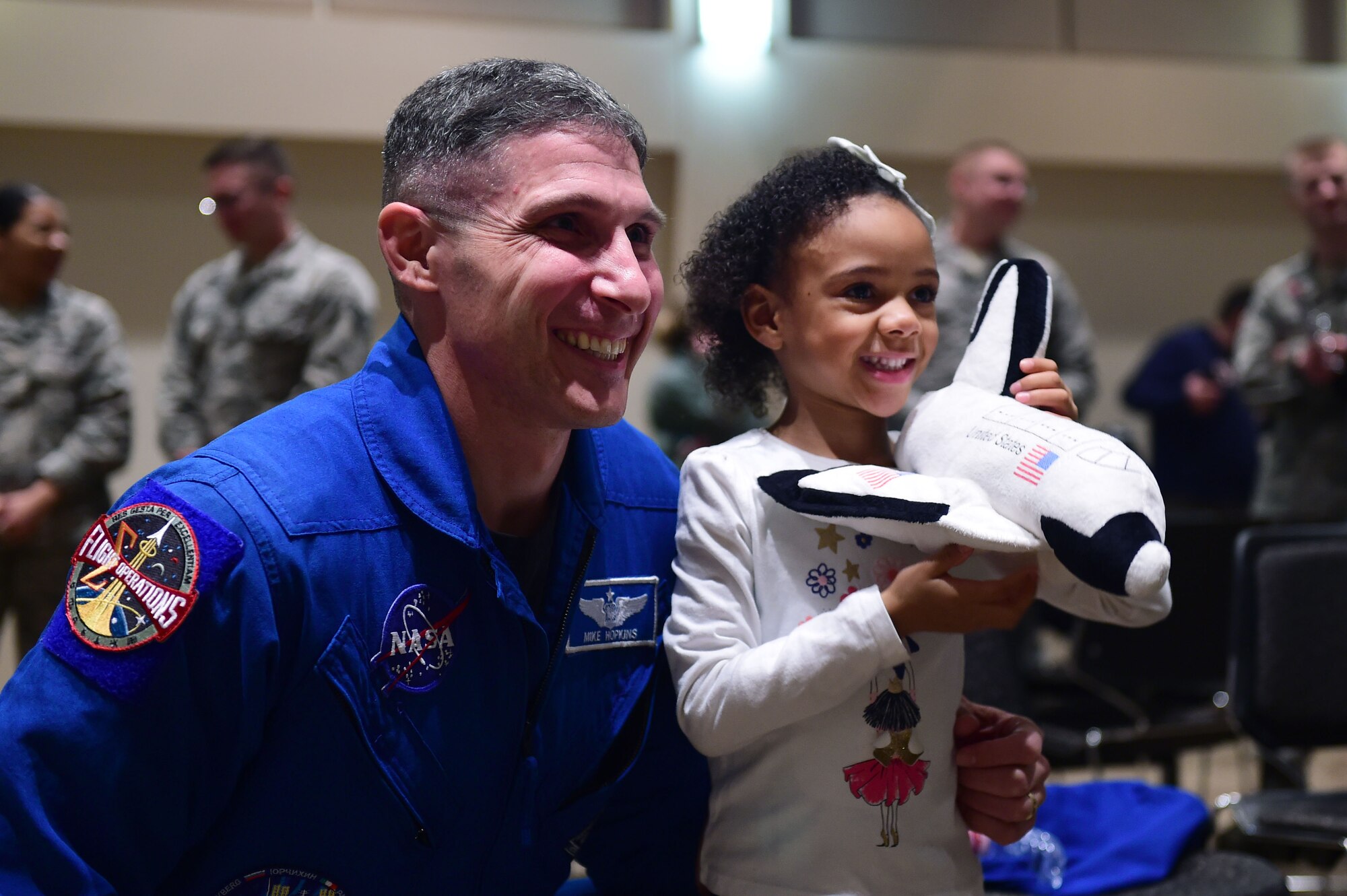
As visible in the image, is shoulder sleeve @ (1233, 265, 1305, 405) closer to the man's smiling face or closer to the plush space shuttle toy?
the plush space shuttle toy

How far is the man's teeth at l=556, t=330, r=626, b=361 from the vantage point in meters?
1.22

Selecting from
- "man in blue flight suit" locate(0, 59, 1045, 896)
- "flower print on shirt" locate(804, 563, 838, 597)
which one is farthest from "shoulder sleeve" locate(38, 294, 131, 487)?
"flower print on shirt" locate(804, 563, 838, 597)

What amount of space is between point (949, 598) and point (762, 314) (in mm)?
417

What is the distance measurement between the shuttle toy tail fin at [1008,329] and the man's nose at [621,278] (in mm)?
369

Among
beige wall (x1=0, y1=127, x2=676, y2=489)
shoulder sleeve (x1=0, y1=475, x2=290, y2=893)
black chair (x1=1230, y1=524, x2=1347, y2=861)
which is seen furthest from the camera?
beige wall (x1=0, y1=127, x2=676, y2=489)

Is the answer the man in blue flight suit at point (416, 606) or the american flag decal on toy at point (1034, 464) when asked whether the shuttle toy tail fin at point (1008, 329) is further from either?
the man in blue flight suit at point (416, 606)

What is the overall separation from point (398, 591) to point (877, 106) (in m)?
5.16

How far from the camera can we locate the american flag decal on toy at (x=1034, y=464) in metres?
1.11

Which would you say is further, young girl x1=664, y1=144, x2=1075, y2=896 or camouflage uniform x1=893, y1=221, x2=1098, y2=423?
camouflage uniform x1=893, y1=221, x2=1098, y2=423

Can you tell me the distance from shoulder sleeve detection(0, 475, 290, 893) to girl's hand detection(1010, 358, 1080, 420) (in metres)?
0.77

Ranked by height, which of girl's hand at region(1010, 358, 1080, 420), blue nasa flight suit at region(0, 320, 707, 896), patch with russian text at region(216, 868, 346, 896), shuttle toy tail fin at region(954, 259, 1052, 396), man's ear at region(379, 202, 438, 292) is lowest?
patch with russian text at region(216, 868, 346, 896)

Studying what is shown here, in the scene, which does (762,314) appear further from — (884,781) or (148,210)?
(148,210)

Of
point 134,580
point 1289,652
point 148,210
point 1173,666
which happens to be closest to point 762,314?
point 134,580

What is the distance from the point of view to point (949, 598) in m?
Result: 1.14
